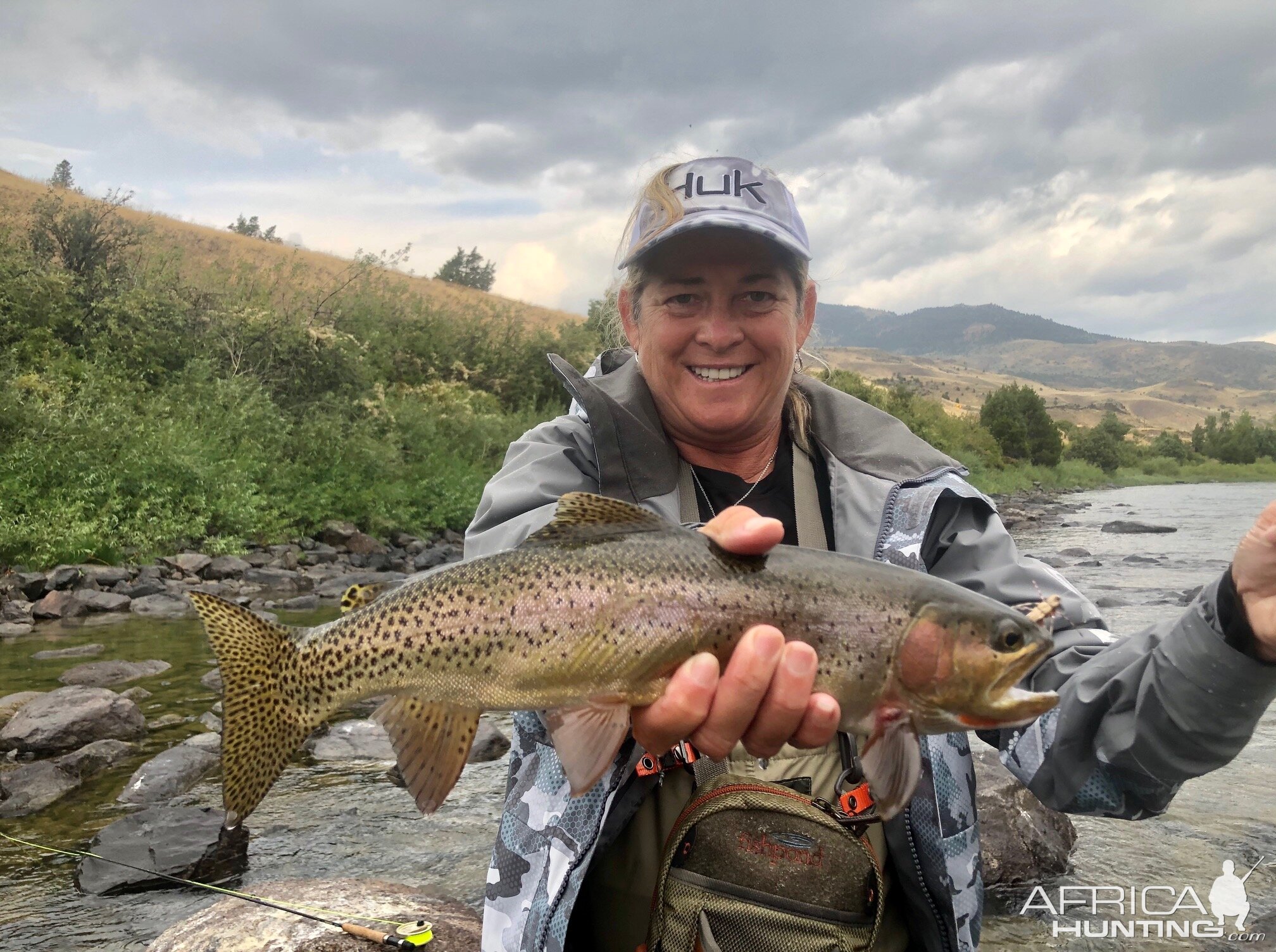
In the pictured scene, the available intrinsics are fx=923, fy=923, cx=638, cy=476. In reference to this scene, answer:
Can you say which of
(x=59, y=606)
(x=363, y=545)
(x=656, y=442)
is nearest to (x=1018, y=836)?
(x=656, y=442)

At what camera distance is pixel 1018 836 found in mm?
5887

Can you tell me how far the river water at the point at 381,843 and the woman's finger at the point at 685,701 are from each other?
3731mm

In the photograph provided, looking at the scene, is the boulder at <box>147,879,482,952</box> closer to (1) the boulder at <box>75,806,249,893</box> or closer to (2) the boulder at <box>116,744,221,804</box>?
(1) the boulder at <box>75,806,249,893</box>

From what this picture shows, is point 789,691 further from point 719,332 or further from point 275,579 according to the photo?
point 275,579

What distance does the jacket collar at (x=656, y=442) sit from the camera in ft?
10.8

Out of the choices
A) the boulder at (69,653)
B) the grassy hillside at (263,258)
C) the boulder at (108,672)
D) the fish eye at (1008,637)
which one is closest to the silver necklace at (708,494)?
the fish eye at (1008,637)

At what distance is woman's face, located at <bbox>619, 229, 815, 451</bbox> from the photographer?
3.50 m

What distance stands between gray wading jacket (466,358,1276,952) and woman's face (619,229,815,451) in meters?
0.18

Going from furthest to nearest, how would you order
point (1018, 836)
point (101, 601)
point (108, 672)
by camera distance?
1. point (101, 601)
2. point (108, 672)
3. point (1018, 836)

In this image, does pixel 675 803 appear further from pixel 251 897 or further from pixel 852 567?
pixel 251 897

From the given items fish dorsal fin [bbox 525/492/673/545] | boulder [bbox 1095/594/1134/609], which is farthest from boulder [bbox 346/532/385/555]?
fish dorsal fin [bbox 525/492/673/545]

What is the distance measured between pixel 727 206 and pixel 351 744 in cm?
630

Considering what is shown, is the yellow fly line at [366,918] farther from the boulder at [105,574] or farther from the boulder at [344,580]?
the boulder at [105,574]

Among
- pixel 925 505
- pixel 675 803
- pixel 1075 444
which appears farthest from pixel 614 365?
pixel 1075 444
